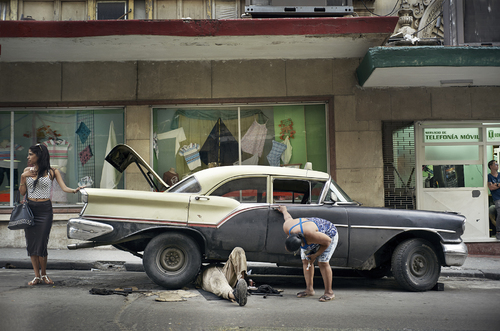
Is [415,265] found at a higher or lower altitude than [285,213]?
lower

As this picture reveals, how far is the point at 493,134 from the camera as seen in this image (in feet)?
33.7

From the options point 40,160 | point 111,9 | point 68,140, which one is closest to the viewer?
point 40,160

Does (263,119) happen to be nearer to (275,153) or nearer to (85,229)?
(275,153)

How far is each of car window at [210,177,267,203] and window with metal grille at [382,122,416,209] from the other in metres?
4.89

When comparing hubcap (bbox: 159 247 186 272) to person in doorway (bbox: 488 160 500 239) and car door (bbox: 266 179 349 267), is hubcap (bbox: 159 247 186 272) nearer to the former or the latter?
car door (bbox: 266 179 349 267)

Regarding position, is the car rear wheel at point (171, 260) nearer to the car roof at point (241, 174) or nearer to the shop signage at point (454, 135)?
the car roof at point (241, 174)

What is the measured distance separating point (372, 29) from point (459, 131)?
3.39 meters

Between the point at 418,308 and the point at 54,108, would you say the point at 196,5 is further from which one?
the point at 418,308

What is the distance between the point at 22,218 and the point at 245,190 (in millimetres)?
2974

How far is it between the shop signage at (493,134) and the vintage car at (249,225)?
15.9 feet

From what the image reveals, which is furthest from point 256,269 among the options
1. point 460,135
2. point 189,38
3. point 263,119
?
point 460,135

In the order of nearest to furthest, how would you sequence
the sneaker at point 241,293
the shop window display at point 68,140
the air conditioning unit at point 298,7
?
the sneaker at point 241,293 < the shop window display at point 68,140 < the air conditioning unit at point 298,7

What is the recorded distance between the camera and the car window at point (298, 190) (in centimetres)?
622

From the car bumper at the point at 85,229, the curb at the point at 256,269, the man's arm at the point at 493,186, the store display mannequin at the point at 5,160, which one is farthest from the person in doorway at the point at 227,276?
the man's arm at the point at 493,186
